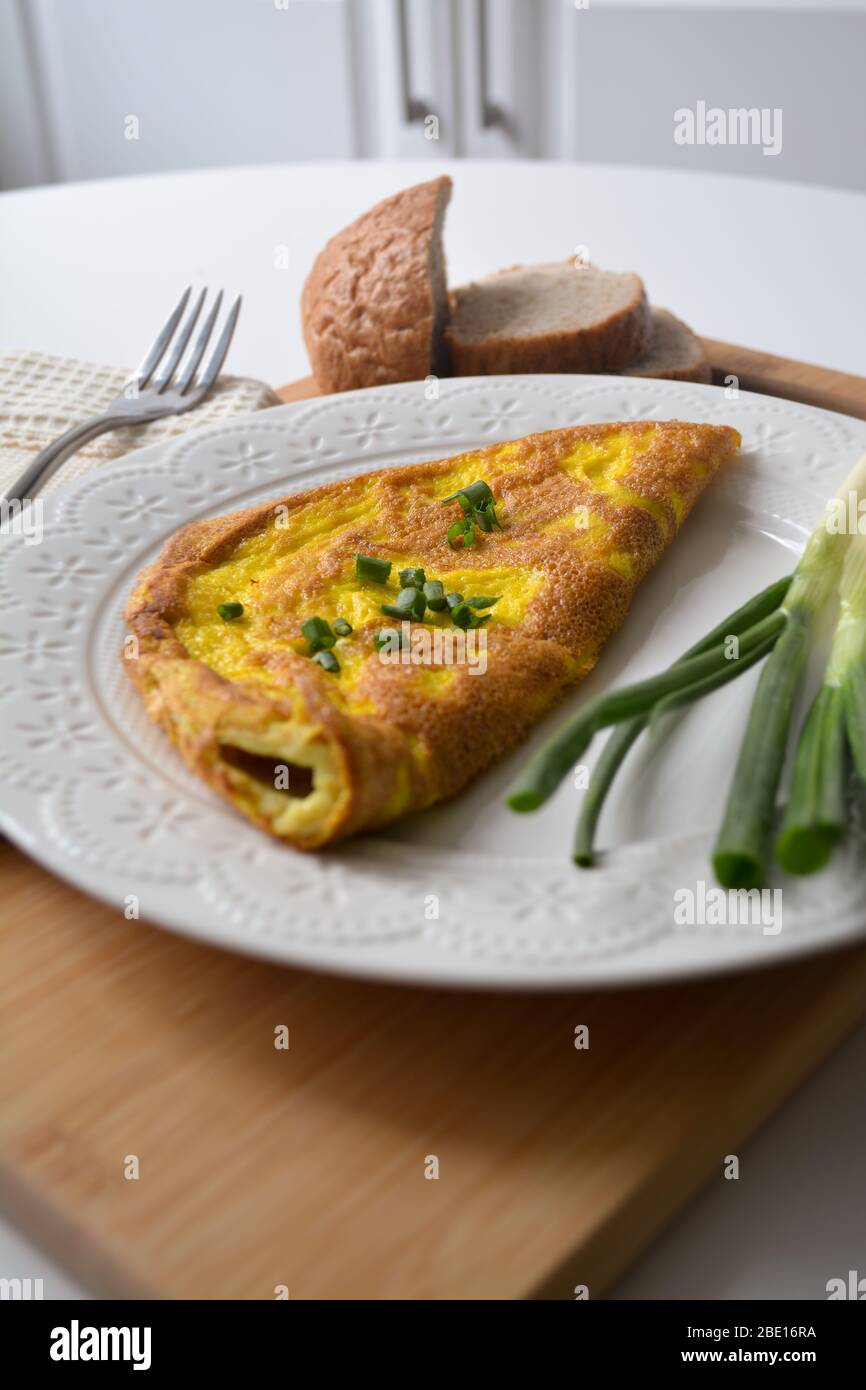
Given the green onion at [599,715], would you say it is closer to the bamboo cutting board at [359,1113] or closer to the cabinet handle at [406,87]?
the bamboo cutting board at [359,1113]

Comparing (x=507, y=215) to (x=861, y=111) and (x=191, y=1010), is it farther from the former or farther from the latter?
(x=191, y=1010)

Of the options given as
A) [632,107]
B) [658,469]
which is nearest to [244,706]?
[658,469]

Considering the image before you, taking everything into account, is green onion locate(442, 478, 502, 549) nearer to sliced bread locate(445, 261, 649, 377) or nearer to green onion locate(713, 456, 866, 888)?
green onion locate(713, 456, 866, 888)

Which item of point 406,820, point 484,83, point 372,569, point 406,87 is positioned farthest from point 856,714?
point 406,87

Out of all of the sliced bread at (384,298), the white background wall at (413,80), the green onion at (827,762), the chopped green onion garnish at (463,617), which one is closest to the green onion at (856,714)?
the green onion at (827,762)

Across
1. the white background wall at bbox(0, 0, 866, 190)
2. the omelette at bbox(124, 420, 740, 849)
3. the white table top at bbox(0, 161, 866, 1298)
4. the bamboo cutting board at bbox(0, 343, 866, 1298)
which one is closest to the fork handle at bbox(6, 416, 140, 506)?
the omelette at bbox(124, 420, 740, 849)
